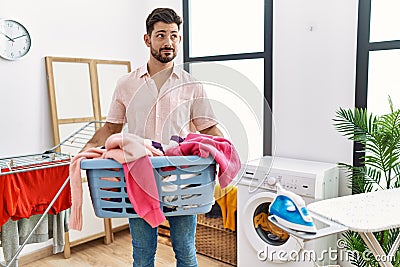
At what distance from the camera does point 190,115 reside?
1.28 metres

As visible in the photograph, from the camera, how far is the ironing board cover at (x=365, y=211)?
1.19m

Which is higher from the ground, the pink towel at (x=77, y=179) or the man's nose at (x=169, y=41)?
the man's nose at (x=169, y=41)

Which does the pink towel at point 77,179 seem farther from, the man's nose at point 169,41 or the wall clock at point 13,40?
the wall clock at point 13,40

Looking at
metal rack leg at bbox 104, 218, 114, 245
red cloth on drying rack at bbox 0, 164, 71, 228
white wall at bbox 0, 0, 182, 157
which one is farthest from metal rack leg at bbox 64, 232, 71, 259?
red cloth on drying rack at bbox 0, 164, 71, 228

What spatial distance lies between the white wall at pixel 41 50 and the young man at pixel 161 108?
1550 millimetres

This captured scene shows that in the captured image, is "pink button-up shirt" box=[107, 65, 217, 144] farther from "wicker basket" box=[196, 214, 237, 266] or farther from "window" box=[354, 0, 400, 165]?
"wicker basket" box=[196, 214, 237, 266]

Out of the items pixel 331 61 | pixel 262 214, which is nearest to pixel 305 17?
pixel 331 61

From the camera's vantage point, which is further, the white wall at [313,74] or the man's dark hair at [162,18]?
the white wall at [313,74]

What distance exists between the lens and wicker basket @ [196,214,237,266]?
2.80m

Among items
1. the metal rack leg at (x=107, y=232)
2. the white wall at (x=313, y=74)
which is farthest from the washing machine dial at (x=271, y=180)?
the metal rack leg at (x=107, y=232)

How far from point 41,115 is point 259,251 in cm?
191

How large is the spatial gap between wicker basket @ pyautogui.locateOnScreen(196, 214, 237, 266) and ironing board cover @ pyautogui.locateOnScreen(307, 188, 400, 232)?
148 centimetres

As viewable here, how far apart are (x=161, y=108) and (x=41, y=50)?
1973mm

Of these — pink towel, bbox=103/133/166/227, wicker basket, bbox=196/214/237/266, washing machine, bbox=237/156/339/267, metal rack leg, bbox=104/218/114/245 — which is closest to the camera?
pink towel, bbox=103/133/166/227
